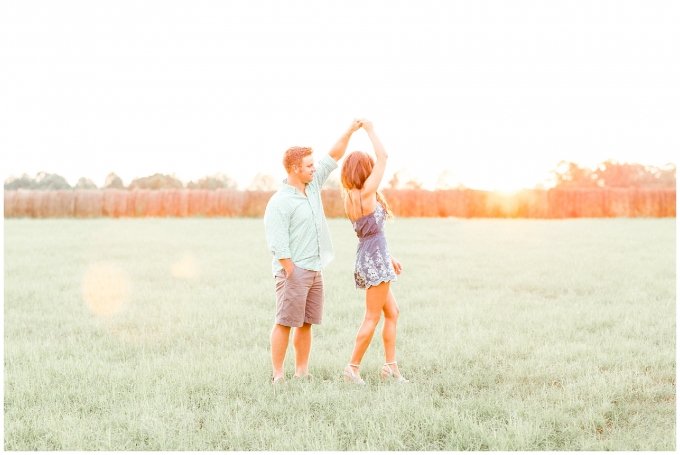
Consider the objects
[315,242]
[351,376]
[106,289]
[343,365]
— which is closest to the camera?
[315,242]

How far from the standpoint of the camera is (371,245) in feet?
17.8

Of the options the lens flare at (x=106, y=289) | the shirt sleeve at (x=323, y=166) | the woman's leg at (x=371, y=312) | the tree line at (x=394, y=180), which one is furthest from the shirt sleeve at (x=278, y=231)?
the tree line at (x=394, y=180)

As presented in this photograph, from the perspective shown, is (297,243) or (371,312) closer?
(297,243)

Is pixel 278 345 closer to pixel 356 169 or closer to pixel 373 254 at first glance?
pixel 373 254

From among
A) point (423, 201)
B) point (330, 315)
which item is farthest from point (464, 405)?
point (423, 201)

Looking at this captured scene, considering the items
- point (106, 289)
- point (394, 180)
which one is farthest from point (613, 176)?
point (106, 289)

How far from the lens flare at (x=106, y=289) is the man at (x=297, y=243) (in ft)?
14.6

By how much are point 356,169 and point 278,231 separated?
823 mm

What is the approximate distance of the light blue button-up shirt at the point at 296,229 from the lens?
17.3ft

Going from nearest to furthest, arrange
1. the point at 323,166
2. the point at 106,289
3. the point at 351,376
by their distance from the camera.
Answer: the point at 351,376, the point at 323,166, the point at 106,289

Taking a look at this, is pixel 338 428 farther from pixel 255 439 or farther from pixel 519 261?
pixel 519 261

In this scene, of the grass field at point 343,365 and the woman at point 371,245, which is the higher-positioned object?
the woman at point 371,245

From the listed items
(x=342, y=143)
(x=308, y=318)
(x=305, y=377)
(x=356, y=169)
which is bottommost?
(x=305, y=377)

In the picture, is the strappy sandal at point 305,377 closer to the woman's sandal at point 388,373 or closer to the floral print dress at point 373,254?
the woman's sandal at point 388,373
